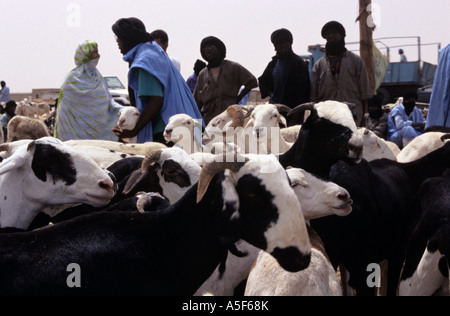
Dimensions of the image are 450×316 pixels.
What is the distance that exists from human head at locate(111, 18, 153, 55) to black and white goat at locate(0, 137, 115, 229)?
2.63 metres

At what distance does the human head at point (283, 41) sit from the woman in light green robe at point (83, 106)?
239 cm

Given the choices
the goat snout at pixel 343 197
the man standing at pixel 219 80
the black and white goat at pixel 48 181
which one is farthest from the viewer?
the man standing at pixel 219 80

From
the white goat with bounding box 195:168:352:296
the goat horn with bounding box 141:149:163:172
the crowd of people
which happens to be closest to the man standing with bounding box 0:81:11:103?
the crowd of people

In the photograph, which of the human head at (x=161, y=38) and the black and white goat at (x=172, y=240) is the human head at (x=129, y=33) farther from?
the black and white goat at (x=172, y=240)

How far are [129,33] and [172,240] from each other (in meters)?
3.54

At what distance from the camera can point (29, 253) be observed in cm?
261

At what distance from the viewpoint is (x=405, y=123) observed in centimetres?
1112

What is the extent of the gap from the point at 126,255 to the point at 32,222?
1266mm

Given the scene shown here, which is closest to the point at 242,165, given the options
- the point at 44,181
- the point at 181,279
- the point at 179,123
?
the point at 181,279

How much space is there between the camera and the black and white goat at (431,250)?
11.6 feet

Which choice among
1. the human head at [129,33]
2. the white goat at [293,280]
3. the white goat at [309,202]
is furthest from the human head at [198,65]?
the white goat at [293,280]

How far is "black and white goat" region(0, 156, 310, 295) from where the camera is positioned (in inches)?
102

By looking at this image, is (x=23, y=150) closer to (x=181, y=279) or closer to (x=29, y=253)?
(x=29, y=253)

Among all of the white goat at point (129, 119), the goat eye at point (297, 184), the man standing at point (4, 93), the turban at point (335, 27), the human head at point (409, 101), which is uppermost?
the turban at point (335, 27)
